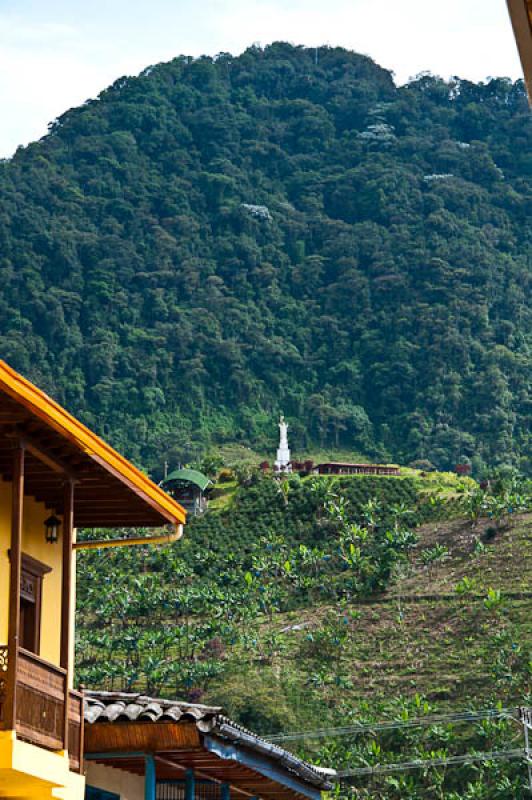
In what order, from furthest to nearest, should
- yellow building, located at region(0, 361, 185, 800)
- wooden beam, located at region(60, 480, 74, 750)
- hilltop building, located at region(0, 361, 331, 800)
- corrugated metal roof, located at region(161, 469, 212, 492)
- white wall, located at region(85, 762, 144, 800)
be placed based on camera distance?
corrugated metal roof, located at region(161, 469, 212, 492) → white wall, located at region(85, 762, 144, 800) → wooden beam, located at region(60, 480, 74, 750) → hilltop building, located at region(0, 361, 331, 800) → yellow building, located at region(0, 361, 185, 800)

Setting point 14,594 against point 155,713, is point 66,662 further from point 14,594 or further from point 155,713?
point 14,594

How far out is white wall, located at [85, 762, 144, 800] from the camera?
11.5 meters

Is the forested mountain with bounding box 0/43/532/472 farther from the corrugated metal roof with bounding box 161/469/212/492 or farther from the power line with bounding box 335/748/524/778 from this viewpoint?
the power line with bounding box 335/748/524/778

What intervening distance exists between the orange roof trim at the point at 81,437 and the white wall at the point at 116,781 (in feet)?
5.91

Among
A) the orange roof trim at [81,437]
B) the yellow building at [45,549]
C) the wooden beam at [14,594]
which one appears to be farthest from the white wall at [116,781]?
the wooden beam at [14,594]

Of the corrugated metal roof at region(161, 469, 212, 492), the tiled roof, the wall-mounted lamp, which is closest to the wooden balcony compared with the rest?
the tiled roof

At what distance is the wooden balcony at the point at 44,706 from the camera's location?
8.66 meters

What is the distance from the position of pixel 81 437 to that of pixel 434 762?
120ft

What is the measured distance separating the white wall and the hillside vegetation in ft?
105

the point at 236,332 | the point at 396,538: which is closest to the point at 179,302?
the point at 236,332

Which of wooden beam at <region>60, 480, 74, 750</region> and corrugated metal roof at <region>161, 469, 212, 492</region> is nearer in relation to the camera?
wooden beam at <region>60, 480, 74, 750</region>

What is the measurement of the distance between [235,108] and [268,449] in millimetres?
56160

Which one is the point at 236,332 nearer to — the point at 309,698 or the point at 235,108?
the point at 235,108

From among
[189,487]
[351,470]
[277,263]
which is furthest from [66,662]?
[277,263]
